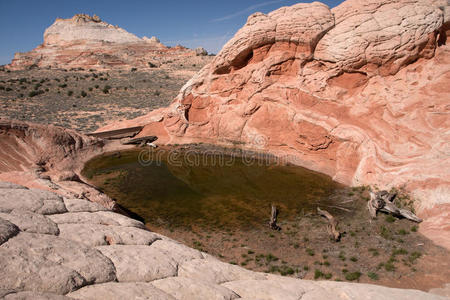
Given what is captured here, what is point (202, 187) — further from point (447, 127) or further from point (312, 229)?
point (447, 127)

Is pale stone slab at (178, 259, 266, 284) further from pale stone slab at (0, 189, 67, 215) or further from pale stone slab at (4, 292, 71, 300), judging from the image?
pale stone slab at (0, 189, 67, 215)

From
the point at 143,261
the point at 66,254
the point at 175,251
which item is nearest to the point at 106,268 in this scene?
the point at 66,254

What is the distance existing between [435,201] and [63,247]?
11.1 meters

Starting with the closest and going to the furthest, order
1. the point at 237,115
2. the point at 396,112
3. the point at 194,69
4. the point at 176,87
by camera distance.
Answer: the point at 396,112 → the point at 237,115 → the point at 176,87 → the point at 194,69

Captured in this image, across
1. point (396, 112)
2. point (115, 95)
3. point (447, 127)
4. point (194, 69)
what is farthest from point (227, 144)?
point (194, 69)

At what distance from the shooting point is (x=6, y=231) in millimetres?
3770

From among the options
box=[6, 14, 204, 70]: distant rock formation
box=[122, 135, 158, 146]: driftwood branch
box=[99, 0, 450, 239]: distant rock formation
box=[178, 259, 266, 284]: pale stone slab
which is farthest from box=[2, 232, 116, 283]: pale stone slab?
box=[6, 14, 204, 70]: distant rock formation

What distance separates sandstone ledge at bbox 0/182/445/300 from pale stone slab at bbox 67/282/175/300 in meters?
0.01

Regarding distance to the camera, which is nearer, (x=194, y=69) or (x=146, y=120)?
(x=146, y=120)

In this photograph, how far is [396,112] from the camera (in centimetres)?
1318

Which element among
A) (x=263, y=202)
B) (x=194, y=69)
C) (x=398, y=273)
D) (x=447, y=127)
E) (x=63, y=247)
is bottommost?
(x=398, y=273)

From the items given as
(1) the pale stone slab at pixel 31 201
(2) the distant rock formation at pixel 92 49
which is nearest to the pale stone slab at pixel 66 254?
(1) the pale stone slab at pixel 31 201

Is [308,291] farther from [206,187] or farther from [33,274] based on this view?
[206,187]

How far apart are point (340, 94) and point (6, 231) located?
15.5 meters
